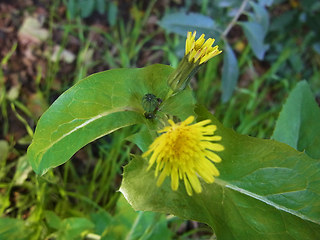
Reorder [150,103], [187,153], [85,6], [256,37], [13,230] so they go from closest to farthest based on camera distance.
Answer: [187,153]
[150,103]
[13,230]
[256,37]
[85,6]

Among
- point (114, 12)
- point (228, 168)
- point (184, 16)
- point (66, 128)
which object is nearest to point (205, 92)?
point (184, 16)

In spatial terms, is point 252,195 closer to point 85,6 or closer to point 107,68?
point 107,68

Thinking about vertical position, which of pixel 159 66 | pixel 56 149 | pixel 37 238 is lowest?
pixel 37 238

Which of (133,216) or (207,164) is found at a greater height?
(207,164)

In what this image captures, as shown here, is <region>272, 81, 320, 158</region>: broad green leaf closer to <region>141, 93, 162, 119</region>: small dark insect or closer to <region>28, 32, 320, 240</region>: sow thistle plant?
<region>28, 32, 320, 240</region>: sow thistle plant

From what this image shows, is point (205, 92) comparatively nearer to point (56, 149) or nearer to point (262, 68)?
point (262, 68)

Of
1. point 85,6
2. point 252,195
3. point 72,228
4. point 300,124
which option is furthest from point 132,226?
point 85,6
